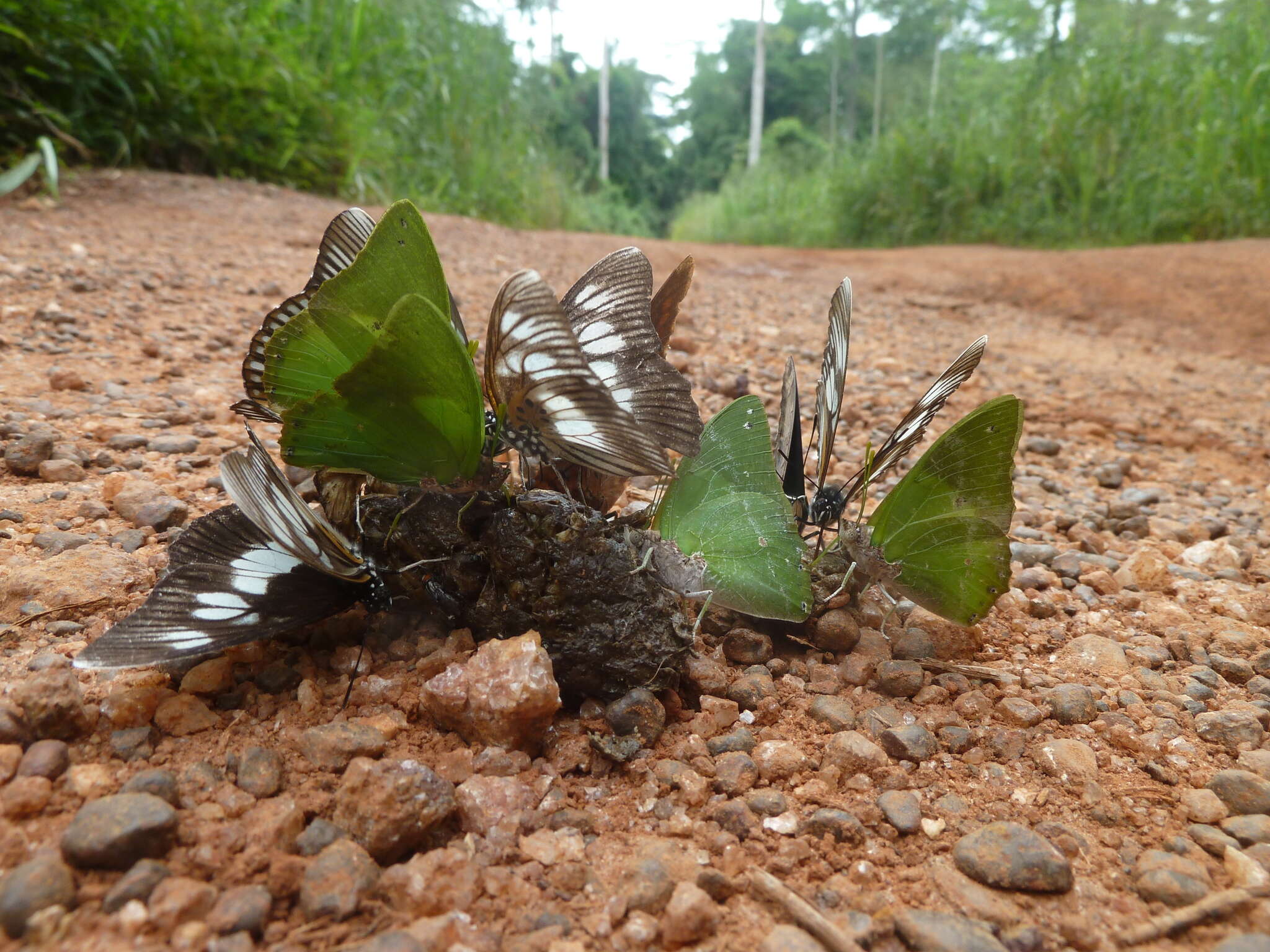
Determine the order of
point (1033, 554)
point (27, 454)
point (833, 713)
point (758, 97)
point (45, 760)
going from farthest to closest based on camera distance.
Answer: point (758, 97)
point (1033, 554)
point (27, 454)
point (833, 713)
point (45, 760)

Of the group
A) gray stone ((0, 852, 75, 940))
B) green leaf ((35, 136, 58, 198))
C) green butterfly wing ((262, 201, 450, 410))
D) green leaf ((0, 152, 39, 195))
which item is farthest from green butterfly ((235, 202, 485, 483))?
green leaf ((35, 136, 58, 198))

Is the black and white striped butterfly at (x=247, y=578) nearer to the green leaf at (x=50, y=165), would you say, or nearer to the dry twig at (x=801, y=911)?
the dry twig at (x=801, y=911)

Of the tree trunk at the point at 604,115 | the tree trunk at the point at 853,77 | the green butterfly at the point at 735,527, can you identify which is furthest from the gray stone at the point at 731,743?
the tree trunk at the point at 853,77

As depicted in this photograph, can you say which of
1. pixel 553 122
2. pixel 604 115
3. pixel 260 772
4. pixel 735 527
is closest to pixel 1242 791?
pixel 735 527

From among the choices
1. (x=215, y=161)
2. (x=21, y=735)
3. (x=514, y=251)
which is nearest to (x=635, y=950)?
(x=21, y=735)

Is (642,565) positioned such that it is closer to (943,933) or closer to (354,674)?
(354,674)

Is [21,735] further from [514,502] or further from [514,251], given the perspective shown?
[514,251]

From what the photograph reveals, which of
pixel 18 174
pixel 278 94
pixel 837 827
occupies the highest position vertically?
pixel 278 94
